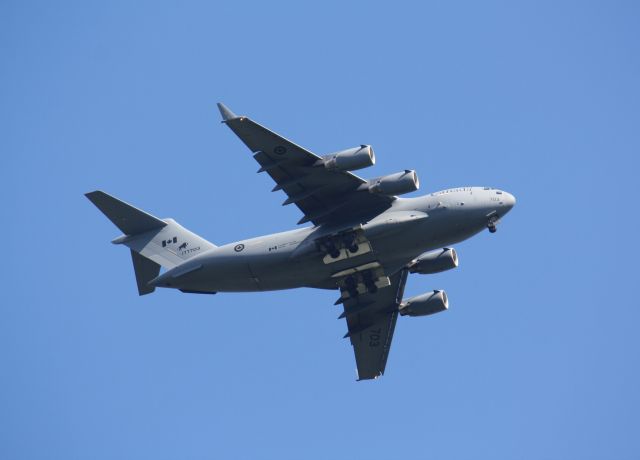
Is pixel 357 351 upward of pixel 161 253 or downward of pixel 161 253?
downward

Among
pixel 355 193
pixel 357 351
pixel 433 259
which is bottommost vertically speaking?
pixel 357 351

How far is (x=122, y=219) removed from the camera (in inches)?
1489

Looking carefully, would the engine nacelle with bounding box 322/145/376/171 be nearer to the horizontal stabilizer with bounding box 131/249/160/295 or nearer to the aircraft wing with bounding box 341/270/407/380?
the aircraft wing with bounding box 341/270/407/380

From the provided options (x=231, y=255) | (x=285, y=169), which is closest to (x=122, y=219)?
(x=231, y=255)

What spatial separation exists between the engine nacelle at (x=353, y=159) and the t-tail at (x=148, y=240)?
22.6 feet

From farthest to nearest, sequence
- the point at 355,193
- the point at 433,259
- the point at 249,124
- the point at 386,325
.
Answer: the point at 386,325, the point at 433,259, the point at 355,193, the point at 249,124

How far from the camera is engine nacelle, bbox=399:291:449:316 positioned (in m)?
39.3

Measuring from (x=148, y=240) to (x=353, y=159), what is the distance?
9.55 meters

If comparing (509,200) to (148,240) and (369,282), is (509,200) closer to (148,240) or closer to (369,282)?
(369,282)

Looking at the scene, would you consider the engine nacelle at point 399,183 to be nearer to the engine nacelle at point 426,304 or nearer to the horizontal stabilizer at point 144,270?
the engine nacelle at point 426,304

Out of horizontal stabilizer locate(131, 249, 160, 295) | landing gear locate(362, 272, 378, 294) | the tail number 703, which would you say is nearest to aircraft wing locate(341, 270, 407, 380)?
the tail number 703

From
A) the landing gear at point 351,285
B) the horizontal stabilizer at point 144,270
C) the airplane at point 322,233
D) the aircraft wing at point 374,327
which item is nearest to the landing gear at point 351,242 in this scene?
the airplane at point 322,233

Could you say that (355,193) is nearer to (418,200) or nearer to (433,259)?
(418,200)

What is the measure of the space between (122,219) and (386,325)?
36.8 ft
